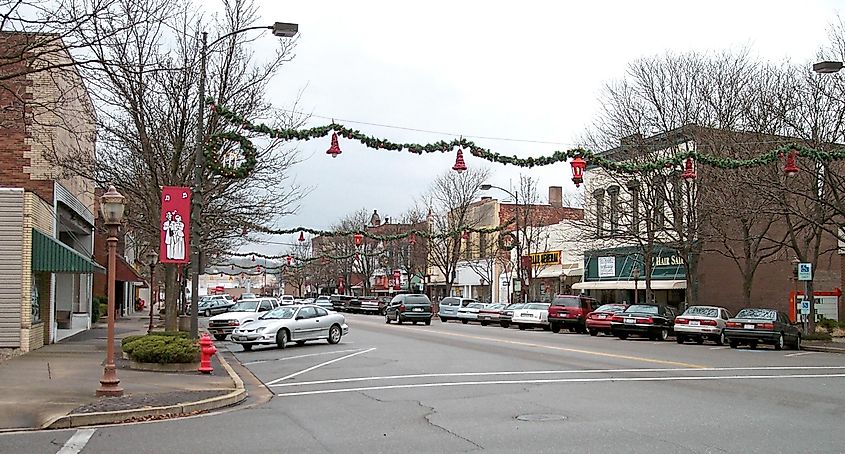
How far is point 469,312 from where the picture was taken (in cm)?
5528

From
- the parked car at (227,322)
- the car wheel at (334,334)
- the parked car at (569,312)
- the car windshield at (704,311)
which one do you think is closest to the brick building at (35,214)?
the parked car at (227,322)

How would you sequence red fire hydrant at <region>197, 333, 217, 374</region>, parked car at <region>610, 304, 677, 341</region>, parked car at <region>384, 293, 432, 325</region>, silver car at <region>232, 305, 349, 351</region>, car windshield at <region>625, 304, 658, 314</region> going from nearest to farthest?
red fire hydrant at <region>197, 333, 217, 374</region> → silver car at <region>232, 305, 349, 351</region> → parked car at <region>610, 304, 677, 341</region> → car windshield at <region>625, 304, 658, 314</region> → parked car at <region>384, 293, 432, 325</region>

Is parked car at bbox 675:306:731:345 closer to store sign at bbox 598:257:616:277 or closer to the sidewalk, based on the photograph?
store sign at bbox 598:257:616:277

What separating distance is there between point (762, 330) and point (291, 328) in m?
15.6

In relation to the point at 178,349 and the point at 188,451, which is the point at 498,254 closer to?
the point at 178,349

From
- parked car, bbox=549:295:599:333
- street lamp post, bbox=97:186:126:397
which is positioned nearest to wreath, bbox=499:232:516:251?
parked car, bbox=549:295:599:333

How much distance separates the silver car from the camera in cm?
2933

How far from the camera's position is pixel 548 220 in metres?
68.1

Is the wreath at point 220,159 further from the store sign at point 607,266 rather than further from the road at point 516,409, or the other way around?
the store sign at point 607,266

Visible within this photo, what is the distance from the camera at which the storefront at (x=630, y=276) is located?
46438 mm

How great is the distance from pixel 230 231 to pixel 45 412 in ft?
66.5

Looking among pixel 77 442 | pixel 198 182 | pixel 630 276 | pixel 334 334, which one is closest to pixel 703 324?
pixel 334 334

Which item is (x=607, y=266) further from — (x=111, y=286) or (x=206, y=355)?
(x=111, y=286)

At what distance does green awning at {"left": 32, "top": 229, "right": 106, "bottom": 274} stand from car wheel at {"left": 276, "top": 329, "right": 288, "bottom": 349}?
7014mm
